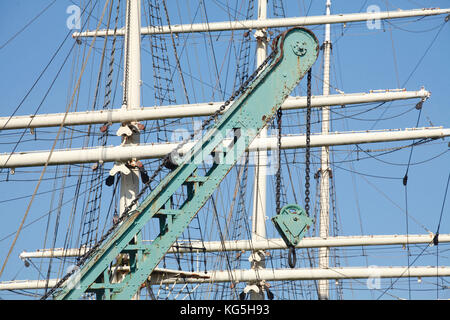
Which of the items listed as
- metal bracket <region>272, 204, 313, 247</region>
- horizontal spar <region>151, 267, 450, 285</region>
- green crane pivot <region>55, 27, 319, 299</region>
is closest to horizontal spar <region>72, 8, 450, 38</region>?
horizontal spar <region>151, 267, 450, 285</region>

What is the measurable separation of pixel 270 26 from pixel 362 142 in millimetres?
7779

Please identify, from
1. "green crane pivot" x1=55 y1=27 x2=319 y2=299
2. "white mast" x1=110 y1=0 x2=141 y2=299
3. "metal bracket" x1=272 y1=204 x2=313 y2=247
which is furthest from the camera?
"white mast" x1=110 y1=0 x2=141 y2=299

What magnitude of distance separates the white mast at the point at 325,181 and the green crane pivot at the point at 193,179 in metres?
27.9

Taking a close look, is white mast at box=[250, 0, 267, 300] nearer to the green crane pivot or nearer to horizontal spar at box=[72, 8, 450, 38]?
horizontal spar at box=[72, 8, 450, 38]

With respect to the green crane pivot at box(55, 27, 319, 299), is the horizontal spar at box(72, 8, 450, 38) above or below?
above

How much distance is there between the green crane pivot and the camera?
11.8 metres

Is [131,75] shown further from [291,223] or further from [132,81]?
[291,223]

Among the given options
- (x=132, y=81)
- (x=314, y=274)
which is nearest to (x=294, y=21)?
(x=314, y=274)

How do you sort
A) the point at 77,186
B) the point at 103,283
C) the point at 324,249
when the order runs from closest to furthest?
the point at 103,283 < the point at 77,186 < the point at 324,249

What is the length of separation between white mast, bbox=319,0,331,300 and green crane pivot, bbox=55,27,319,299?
91.6ft
